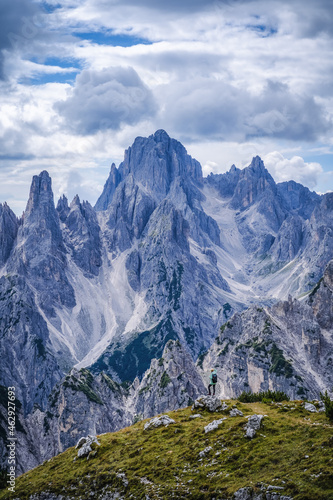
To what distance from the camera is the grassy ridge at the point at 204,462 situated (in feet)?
129

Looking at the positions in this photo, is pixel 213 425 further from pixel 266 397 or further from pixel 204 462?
pixel 266 397

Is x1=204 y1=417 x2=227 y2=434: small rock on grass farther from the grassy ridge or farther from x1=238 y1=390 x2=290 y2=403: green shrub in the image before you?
x1=238 y1=390 x2=290 y2=403: green shrub

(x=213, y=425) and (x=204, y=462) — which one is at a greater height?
(x=213, y=425)

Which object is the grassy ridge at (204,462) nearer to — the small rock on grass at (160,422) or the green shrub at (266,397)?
the small rock on grass at (160,422)

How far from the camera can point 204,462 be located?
153 ft

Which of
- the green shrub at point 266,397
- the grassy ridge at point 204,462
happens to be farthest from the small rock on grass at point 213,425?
the green shrub at point 266,397

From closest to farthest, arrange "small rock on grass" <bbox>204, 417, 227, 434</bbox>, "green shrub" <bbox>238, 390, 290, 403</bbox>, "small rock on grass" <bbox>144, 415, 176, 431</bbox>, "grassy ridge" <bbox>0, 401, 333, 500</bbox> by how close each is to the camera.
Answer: "grassy ridge" <bbox>0, 401, 333, 500</bbox> < "small rock on grass" <bbox>204, 417, 227, 434</bbox> < "small rock on grass" <bbox>144, 415, 176, 431</bbox> < "green shrub" <bbox>238, 390, 290, 403</bbox>

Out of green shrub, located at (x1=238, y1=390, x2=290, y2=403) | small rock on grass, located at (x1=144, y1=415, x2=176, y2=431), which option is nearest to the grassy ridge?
small rock on grass, located at (x1=144, y1=415, x2=176, y2=431)

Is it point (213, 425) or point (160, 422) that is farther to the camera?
point (160, 422)

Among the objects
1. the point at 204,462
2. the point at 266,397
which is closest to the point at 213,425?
the point at 204,462

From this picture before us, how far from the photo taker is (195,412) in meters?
59.9

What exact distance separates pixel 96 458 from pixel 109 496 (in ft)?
26.3

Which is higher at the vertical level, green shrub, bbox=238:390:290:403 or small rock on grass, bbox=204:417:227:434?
small rock on grass, bbox=204:417:227:434

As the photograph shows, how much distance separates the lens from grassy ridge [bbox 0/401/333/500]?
3944 cm
